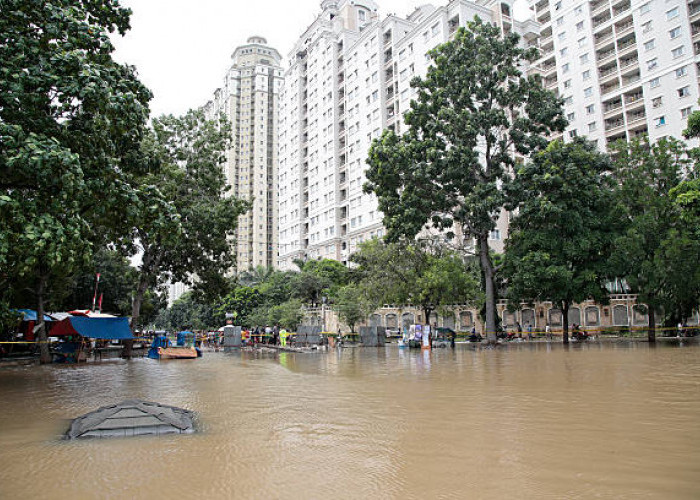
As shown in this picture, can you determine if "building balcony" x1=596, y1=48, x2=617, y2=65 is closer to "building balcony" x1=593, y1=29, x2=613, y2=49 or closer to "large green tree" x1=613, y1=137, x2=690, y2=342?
"building balcony" x1=593, y1=29, x2=613, y2=49

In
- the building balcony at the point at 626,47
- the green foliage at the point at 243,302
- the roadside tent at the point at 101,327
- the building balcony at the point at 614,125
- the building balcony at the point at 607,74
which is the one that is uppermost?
the building balcony at the point at 626,47

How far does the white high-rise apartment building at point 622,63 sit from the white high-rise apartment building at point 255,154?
82.5 metres

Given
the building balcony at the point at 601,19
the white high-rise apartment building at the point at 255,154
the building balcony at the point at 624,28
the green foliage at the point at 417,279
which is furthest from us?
the white high-rise apartment building at the point at 255,154

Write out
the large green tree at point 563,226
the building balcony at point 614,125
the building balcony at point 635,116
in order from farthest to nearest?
the building balcony at point 614,125
the building balcony at point 635,116
the large green tree at point 563,226

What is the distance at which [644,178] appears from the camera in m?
29.1

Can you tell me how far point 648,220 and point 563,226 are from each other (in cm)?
429

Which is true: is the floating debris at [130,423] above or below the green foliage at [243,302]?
below

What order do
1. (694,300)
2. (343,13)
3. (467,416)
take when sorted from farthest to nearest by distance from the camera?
(343,13), (694,300), (467,416)

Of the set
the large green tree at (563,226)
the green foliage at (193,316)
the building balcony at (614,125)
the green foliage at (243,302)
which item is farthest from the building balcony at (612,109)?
the green foliage at (193,316)

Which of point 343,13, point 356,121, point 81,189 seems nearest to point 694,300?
point 81,189

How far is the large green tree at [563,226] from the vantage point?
28.5 meters

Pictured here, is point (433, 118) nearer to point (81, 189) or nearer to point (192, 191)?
point (192, 191)

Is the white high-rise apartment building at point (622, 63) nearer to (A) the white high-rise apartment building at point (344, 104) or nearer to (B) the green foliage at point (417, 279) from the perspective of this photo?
(A) the white high-rise apartment building at point (344, 104)

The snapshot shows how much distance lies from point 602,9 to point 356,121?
116 ft
